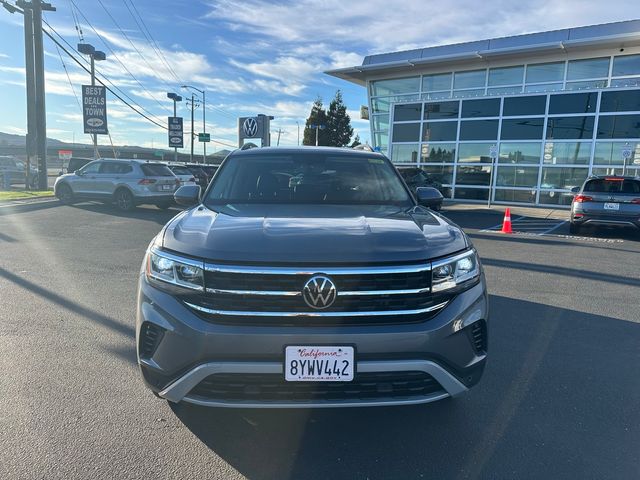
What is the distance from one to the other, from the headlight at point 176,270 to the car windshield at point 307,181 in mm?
1152

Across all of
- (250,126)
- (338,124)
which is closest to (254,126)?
(250,126)

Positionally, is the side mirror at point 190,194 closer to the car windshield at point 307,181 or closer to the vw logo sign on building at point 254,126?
the car windshield at point 307,181

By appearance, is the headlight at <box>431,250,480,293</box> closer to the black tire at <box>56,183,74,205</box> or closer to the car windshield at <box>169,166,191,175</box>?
the black tire at <box>56,183,74,205</box>

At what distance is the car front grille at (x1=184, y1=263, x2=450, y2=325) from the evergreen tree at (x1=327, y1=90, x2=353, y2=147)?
141 ft

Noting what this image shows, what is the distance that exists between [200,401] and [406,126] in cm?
2377

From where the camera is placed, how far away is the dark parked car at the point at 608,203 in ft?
36.5

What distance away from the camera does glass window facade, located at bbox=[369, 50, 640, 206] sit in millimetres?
19656

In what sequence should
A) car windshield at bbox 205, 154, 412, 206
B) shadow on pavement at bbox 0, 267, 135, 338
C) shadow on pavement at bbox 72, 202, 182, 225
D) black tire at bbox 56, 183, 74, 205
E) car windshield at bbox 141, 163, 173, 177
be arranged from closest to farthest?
car windshield at bbox 205, 154, 412, 206, shadow on pavement at bbox 0, 267, 135, 338, shadow on pavement at bbox 72, 202, 182, 225, car windshield at bbox 141, 163, 173, 177, black tire at bbox 56, 183, 74, 205

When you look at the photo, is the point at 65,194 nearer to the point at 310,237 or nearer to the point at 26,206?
the point at 26,206

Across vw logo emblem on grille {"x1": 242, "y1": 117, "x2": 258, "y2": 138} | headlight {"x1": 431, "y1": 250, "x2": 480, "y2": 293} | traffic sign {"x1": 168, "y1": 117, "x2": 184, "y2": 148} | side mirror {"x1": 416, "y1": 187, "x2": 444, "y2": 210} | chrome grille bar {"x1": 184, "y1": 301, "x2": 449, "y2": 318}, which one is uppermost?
traffic sign {"x1": 168, "y1": 117, "x2": 184, "y2": 148}

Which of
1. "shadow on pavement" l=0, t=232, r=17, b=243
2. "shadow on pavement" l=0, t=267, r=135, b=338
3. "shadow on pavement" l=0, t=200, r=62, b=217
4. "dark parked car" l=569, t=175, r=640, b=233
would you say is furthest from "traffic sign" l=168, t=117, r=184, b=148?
"shadow on pavement" l=0, t=267, r=135, b=338

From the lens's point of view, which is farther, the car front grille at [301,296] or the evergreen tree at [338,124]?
the evergreen tree at [338,124]

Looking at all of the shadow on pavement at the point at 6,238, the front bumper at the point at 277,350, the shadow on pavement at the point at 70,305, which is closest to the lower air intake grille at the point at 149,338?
the front bumper at the point at 277,350

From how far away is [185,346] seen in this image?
243 centimetres
